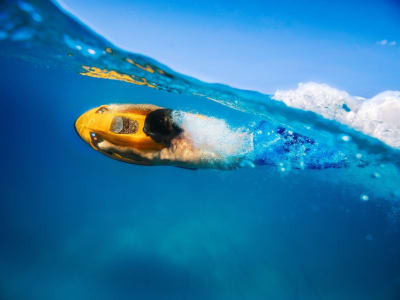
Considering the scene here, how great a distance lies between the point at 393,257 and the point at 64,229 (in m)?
26.7

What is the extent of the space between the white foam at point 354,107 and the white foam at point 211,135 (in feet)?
7.75

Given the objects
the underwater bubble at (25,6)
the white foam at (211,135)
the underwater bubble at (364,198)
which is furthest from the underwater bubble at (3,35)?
the underwater bubble at (364,198)

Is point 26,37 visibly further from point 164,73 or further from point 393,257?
point 393,257

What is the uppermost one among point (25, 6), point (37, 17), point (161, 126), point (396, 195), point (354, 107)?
point (25, 6)

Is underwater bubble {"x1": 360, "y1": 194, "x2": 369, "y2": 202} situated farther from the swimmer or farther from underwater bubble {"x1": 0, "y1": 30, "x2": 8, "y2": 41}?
underwater bubble {"x1": 0, "y1": 30, "x2": 8, "y2": 41}

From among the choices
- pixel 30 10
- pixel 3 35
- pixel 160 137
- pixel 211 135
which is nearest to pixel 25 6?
pixel 30 10

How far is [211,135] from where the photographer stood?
4.79 metres

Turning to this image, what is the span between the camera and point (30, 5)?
5.32m

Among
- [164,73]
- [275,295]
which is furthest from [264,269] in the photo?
[164,73]

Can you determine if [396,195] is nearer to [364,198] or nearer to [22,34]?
[364,198]

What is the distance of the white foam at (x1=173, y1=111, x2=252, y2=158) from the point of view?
163 inches

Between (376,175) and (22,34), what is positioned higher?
(22,34)

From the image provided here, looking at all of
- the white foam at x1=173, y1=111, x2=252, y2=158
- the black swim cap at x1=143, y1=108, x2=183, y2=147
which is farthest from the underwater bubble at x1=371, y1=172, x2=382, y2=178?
the black swim cap at x1=143, y1=108, x2=183, y2=147

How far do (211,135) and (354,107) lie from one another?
4.07 meters
